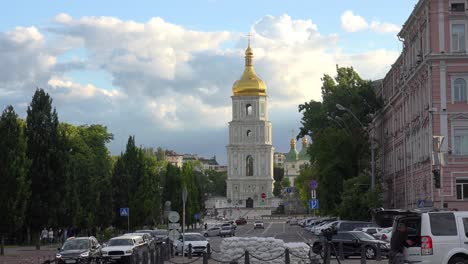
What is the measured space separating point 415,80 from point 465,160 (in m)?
8.37

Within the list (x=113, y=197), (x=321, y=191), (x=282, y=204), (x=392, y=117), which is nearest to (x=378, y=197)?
(x=392, y=117)

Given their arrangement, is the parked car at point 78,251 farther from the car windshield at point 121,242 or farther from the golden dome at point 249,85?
the golden dome at point 249,85

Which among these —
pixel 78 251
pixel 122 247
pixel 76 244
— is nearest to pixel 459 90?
pixel 122 247

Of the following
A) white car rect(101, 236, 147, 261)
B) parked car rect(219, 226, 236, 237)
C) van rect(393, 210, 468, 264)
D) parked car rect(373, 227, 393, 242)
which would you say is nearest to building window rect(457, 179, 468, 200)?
parked car rect(373, 227, 393, 242)

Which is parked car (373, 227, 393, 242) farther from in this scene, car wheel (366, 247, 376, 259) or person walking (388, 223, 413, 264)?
person walking (388, 223, 413, 264)

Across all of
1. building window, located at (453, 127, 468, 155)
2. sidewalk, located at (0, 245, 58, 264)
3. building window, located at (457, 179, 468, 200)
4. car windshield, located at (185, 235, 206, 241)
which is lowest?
sidewalk, located at (0, 245, 58, 264)

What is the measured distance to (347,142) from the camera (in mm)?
78750

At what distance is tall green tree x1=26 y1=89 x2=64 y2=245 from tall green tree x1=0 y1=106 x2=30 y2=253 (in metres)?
3.88

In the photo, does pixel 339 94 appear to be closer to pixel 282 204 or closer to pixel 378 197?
pixel 378 197

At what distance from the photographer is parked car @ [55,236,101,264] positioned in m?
35.9

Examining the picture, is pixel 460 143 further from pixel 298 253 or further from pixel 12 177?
pixel 12 177

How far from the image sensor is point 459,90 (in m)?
53.7

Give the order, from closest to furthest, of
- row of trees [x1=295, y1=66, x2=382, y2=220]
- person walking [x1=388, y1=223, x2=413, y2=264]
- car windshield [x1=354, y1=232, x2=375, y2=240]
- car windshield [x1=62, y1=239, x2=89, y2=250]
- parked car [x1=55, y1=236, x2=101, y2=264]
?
person walking [x1=388, y1=223, x2=413, y2=264] → parked car [x1=55, y1=236, x2=101, y2=264] → car windshield [x1=62, y1=239, x2=89, y2=250] → car windshield [x1=354, y1=232, x2=375, y2=240] → row of trees [x1=295, y1=66, x2=382, y2=220]

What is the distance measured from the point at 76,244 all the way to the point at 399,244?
1824cm
